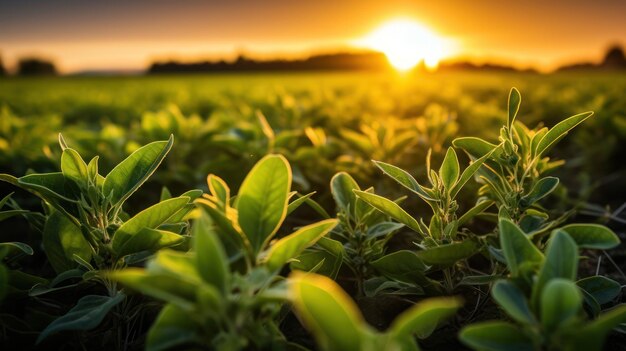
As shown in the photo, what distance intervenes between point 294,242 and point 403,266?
46cm

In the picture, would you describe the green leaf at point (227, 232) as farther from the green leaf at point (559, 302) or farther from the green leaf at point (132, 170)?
the green leaf at point (559, 302)

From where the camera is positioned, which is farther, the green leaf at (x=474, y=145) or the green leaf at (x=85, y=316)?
the green leaf at (x=474, y=145)

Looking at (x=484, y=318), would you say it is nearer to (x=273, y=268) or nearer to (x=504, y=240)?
(x=504, y=240)

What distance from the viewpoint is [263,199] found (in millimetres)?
1131

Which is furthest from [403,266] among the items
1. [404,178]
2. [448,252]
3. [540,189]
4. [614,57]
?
[614,57]

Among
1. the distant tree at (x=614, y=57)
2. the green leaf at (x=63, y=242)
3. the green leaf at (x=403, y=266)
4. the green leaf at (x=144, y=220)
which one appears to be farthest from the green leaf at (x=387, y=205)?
the distant tree at (x=614, y=57)

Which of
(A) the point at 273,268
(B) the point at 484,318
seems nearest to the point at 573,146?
(B) the point at 484,318

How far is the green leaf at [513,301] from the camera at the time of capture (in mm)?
978

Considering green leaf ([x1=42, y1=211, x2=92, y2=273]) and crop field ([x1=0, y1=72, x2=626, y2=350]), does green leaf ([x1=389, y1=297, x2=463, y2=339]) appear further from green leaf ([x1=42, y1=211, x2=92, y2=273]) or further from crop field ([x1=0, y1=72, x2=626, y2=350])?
green leaf ([x1=42, y1=211, x2=92, y2=273])

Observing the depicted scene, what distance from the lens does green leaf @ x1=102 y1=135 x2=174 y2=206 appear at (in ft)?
4.66

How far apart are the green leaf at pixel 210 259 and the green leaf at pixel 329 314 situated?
0.51ft

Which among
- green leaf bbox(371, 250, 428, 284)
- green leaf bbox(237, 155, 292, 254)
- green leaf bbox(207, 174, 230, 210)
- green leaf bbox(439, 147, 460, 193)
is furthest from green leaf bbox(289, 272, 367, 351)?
green leaf bbox(439, 147, 460, 193)

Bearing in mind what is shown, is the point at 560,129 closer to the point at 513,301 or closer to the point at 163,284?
the point at 513,301

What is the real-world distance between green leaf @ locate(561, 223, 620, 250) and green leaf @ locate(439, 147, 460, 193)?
1.13ft
